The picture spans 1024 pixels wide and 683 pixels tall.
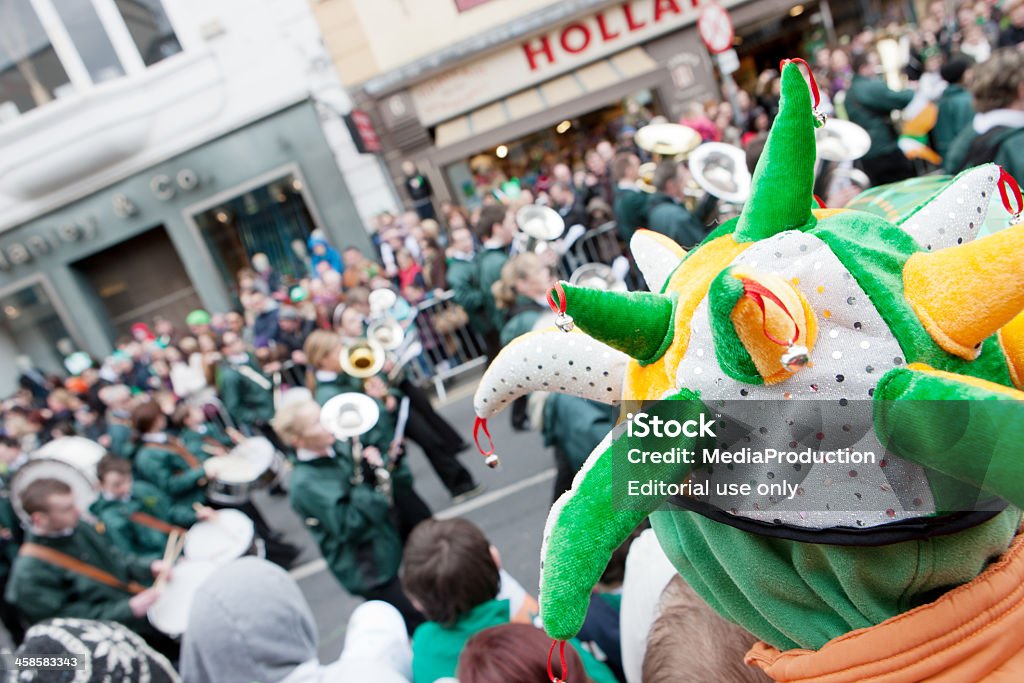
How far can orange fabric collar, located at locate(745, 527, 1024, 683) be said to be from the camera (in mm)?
874

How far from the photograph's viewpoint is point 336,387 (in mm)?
4371

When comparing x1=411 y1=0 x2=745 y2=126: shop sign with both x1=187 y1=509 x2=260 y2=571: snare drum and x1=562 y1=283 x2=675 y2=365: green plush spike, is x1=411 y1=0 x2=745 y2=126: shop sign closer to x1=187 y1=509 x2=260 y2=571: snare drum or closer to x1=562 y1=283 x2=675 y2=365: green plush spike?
x1=187 y1=509 x2=260 y2=571: snare drum

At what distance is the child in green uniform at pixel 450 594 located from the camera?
2256 millimetres

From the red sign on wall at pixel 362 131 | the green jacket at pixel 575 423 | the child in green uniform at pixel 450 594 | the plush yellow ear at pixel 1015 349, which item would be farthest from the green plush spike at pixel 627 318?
the red sign on wall at pixel 362 131

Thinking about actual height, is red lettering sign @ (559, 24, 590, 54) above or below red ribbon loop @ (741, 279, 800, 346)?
above

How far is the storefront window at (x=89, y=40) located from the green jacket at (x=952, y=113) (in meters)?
12.3

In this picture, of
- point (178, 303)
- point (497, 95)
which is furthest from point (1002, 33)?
point (178, 303)

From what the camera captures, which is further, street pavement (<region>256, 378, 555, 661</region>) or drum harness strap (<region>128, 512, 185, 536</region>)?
street pavement (<region>256, 378, 555, 661</region>)

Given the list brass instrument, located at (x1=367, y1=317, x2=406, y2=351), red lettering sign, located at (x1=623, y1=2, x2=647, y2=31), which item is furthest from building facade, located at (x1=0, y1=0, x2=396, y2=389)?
brass instrument, located at (x1=367, y1=317, x2=406, y2=351)

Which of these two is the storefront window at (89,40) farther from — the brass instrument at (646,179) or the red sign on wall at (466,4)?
the brass instrument at (646,179)

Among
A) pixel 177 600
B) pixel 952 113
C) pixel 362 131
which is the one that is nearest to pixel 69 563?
pixel 177 600

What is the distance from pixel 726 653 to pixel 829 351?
0.68 metres

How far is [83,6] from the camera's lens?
12.4 m

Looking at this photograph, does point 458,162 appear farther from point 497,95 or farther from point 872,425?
point 872,425
